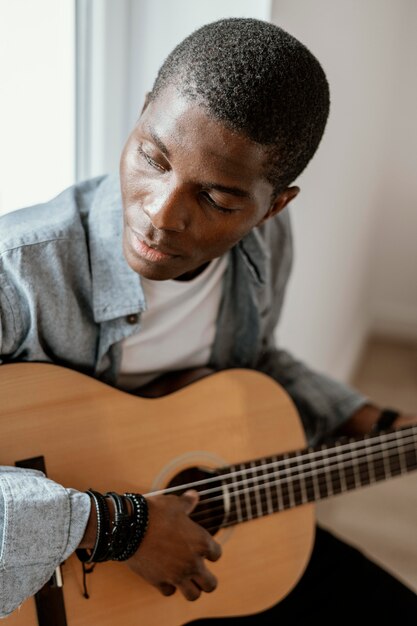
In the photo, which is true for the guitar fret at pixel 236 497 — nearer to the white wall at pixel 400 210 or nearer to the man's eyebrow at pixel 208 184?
the man's eyebrow at pixel 208 184

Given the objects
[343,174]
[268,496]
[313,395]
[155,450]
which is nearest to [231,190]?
[155,450]

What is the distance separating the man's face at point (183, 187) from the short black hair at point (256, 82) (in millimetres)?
17

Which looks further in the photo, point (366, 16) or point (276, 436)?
point (366, 16)

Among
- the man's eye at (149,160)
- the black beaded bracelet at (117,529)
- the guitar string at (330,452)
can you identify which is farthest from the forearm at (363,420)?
the man's eye at (149,160)

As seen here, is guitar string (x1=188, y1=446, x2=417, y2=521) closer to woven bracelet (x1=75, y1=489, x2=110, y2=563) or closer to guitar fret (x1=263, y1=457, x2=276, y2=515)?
guitar fret (x1=263, y1=457, x2=276, y2=515)

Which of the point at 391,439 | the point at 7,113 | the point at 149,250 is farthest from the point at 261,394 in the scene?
the point at 7,113

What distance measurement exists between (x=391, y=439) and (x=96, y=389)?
0.55 m

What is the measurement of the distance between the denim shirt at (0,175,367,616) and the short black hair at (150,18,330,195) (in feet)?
0.75

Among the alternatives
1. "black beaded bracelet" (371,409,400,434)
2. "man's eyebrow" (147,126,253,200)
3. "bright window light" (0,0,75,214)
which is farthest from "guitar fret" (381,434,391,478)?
"bright window light" (0,0,75,214)

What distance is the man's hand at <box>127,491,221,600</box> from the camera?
0.98 meters

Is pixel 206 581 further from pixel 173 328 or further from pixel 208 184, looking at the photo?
pixel 208 184

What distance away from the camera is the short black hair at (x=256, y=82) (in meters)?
0.85

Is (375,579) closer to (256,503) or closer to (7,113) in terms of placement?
(256,503)

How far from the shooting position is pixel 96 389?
1.03 meters
